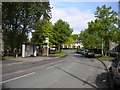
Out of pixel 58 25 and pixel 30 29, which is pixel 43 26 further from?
pixel 58 25

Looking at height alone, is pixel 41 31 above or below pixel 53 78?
above

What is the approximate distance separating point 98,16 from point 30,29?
14.4 meters

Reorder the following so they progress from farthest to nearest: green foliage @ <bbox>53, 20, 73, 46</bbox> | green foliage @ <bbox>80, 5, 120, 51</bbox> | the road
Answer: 1. green foliage @ <bbox>53, 20, 73, 46</bbox>
2. green foliage @ <bbox>80, 5, 120, 51</bbox>
3. the road

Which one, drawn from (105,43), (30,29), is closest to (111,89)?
(105,43)

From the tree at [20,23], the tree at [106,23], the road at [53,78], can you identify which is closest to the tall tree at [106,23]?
Answer: the tree at [106,23]

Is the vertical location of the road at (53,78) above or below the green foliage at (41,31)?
below

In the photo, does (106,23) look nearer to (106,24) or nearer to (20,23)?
(106,24)

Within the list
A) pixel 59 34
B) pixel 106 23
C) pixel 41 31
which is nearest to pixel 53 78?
pixel 106 23

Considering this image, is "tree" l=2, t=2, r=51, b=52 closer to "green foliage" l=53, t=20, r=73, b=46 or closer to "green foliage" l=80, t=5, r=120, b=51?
"green foliage" l=80, t=5, r=120, b=51

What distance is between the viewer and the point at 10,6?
25.0 metres

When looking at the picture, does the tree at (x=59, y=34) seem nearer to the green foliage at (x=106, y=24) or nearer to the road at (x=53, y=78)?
the green foliage at (x=106, y=24)

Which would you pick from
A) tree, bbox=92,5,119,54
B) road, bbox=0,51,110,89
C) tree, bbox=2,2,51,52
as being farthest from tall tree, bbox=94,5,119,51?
road, bbox=0,51,110,89

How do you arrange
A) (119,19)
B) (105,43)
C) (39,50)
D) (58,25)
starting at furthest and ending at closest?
(58,25), (39,50), (105,43), (119,19)

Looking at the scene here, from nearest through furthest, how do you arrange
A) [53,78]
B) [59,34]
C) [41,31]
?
[53,78]
[41,31]
[59,34]
